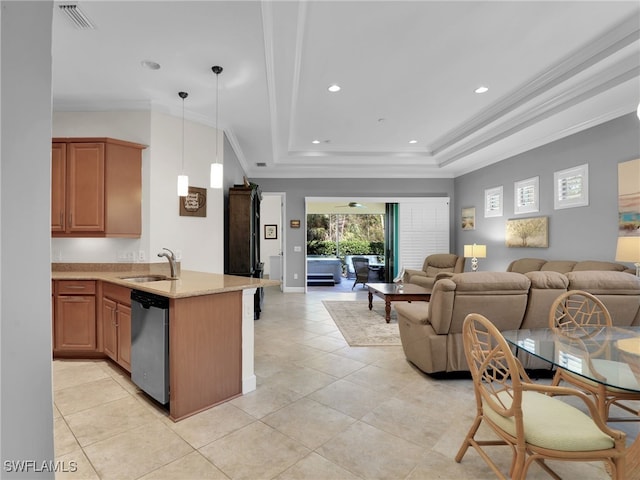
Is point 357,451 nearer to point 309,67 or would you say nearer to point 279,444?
point 279,444

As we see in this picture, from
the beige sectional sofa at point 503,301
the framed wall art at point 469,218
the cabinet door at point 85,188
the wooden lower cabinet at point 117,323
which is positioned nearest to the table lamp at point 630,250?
the beige sectional sofa at point 503,301

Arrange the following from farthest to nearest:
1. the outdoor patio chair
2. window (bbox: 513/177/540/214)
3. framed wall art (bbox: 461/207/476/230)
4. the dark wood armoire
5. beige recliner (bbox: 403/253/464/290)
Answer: the outdoor patio chair → framed wall art (bbox: 461/207/476/230) → beige recliner (bbox: 403/253/464/290) → window (bbox: 513/177/540/214) → the dark wood armoire

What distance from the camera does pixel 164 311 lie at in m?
2.31

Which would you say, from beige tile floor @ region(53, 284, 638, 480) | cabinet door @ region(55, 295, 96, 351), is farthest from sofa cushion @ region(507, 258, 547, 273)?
cabinet door @ region(55, 295, 96, 351)

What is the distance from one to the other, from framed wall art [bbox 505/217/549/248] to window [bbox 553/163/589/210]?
1.26 feet

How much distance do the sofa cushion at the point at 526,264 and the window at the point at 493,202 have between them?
124 centimetres

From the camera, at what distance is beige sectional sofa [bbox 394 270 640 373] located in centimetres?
275

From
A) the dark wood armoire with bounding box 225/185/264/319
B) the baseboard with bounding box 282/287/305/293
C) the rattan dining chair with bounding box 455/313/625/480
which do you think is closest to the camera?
the rattan dining chair with bounding box 455/313/625/480

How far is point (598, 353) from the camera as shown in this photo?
1.75 m

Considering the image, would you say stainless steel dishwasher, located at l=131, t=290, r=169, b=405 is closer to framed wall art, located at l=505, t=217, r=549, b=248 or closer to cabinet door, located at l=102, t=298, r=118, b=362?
cabinet door, located at l=102, t=298, r=118, b=362

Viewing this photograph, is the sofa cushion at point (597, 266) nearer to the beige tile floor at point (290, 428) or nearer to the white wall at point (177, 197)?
the beige tile floor at point (290, 428)

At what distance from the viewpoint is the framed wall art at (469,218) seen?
7265 millimetres

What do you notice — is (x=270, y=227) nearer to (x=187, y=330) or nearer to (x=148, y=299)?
(x=148, y=299)

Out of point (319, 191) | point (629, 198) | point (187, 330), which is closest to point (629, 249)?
point (629, 198)
